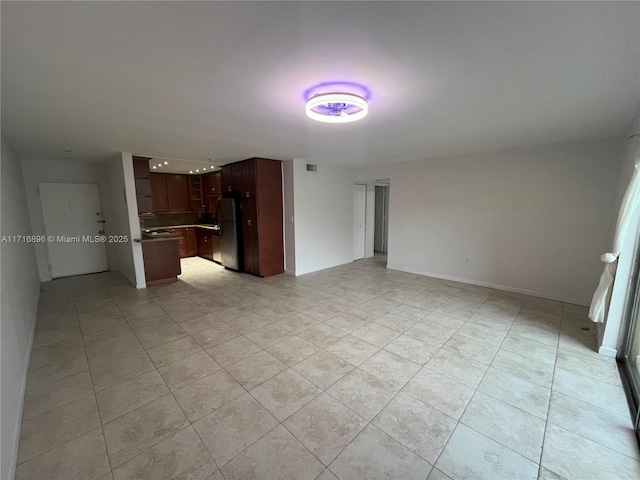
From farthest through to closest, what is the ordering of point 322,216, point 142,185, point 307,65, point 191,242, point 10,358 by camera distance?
point 191,242 → point 322,216 → point 142,185 → point 10,358 → point 307,65

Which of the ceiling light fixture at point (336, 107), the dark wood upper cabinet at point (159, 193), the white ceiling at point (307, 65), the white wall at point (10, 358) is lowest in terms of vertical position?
the white wall at point (10, 358)

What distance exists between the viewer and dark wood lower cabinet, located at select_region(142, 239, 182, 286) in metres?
4.82

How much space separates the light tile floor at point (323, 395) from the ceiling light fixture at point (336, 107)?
227 cm

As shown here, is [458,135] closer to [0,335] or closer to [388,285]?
[388,285]

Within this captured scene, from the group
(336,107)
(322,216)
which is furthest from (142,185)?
(336,107)

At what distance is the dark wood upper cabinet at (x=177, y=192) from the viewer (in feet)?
23.2

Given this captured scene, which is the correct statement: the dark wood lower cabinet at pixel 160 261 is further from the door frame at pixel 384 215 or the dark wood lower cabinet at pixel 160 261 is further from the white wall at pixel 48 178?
the door frame at pixel 384 215

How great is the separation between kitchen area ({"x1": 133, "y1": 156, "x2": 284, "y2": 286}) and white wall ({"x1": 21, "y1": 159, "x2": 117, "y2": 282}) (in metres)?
1.06

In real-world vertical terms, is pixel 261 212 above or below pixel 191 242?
above

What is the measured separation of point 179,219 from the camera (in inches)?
298

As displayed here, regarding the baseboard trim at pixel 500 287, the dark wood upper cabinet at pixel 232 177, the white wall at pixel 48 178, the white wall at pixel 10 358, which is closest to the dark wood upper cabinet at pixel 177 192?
the white wall at pixel 48 178

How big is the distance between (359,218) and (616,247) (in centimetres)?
485

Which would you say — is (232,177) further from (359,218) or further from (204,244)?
(359,218)

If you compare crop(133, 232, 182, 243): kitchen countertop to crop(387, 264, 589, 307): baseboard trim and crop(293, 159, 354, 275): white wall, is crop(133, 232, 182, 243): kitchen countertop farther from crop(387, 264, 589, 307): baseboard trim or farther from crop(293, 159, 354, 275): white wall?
crop(387, 264, 589, 307): baseboard trim
